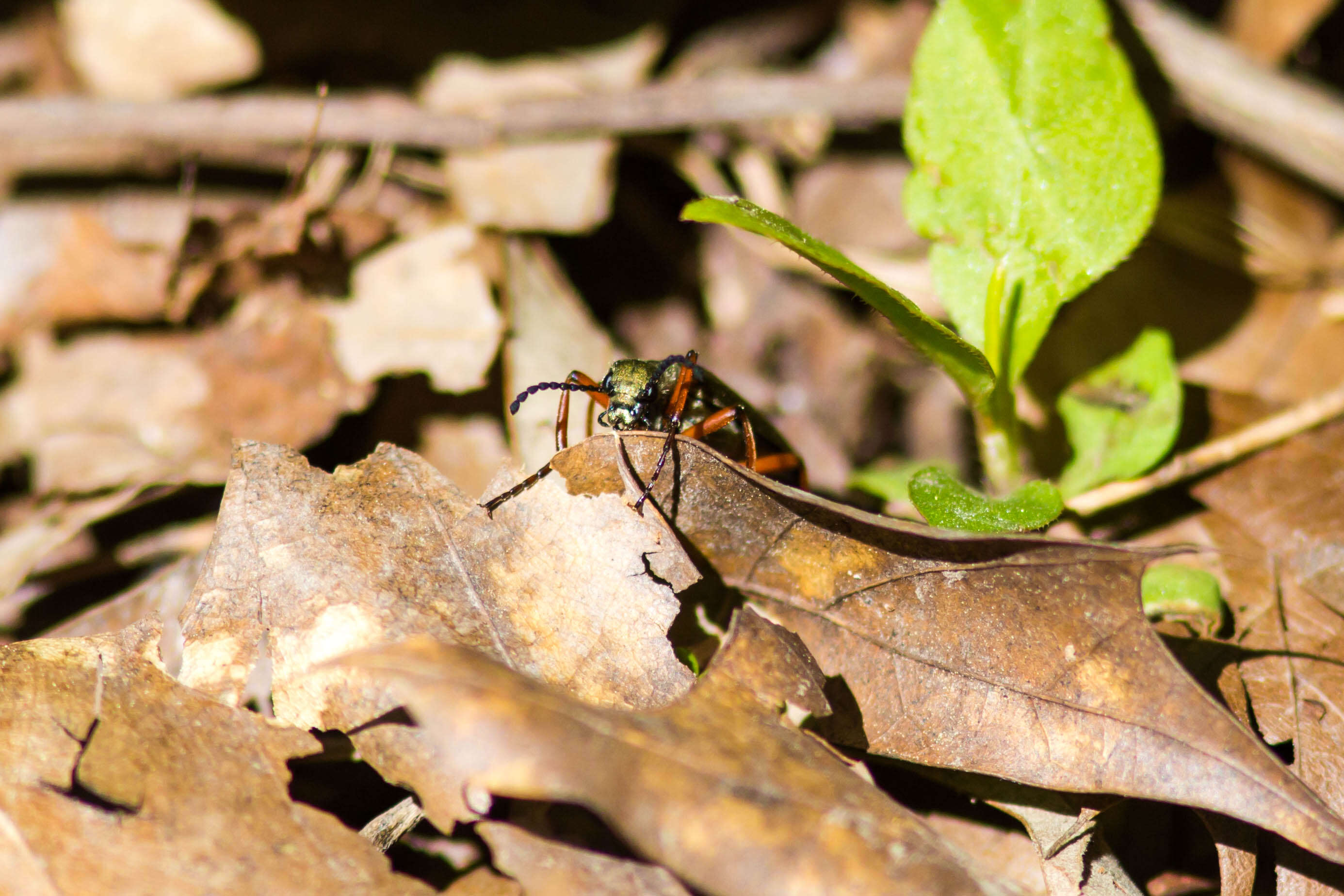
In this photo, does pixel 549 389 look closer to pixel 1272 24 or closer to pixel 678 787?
pixel 678 787

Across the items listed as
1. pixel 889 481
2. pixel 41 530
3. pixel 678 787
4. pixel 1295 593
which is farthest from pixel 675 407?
pixel 41 530

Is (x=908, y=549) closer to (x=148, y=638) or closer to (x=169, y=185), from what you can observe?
(x=148, y=638)

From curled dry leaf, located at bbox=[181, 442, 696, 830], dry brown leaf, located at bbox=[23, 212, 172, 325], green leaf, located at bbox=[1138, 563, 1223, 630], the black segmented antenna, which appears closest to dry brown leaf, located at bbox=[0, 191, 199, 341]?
dry brown leaf, located at bbox=[23, 212, 172, 325]

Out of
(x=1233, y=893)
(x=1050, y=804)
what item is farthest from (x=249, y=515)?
(x=1233, y=893)

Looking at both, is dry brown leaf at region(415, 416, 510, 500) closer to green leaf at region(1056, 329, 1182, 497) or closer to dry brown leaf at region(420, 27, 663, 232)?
dry brown leaf at region(420, 27, 663, 232)

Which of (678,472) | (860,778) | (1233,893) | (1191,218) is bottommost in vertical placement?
(1233,893)

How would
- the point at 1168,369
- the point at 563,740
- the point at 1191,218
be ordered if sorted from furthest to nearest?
the point at 1191,218 < the point at 1168,369 < the point at 563,740

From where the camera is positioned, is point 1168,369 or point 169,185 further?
point 169,185

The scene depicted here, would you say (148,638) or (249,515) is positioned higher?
(249,515)
